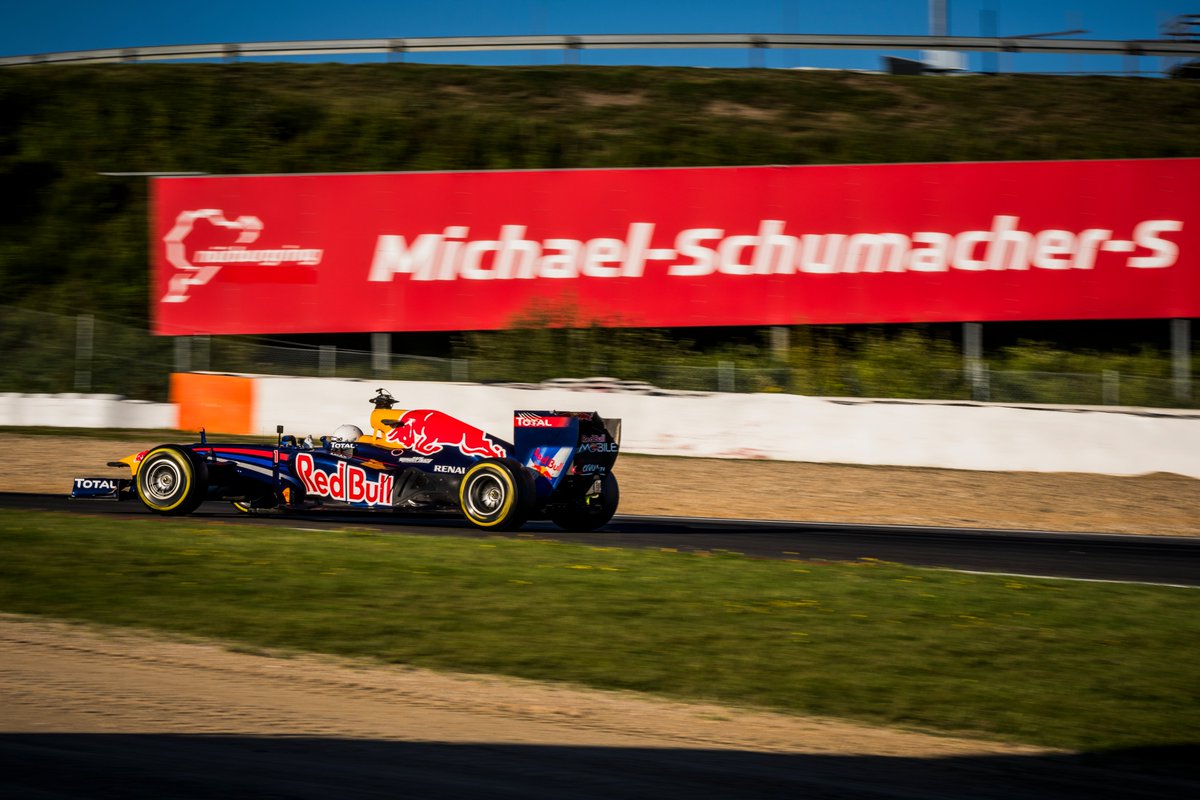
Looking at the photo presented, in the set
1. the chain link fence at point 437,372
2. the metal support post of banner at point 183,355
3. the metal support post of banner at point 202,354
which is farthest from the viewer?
the metal support post of banner at point 183,355

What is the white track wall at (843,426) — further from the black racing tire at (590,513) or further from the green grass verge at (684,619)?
the green grass verge at (684,619)

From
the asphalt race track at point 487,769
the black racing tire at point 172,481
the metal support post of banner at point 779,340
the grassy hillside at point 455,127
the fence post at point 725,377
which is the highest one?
the grassy hillside at point 455,127

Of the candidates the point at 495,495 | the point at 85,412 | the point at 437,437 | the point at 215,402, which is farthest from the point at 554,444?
the point at 85,412

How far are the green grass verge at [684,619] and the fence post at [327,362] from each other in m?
12.2

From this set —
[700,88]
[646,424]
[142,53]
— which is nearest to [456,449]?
[646,424]

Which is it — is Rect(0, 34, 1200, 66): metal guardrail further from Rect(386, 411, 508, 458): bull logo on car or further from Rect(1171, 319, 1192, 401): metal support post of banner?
Rect(386, 411, 508, 458): bull logo on car

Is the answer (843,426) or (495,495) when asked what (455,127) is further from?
(495,495)

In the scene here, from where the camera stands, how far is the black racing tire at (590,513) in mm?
13875

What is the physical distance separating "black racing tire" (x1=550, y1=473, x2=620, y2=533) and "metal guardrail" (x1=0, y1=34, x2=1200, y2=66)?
1025 inches

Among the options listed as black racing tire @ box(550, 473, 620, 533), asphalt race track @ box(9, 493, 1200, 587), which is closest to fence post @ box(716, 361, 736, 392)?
asphalt race track @ box(9, 493, 1200, 587)

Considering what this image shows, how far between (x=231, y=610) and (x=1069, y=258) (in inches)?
852

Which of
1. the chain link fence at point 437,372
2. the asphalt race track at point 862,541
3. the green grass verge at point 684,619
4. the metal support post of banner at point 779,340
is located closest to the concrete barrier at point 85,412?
the chain link fence at point 437,372

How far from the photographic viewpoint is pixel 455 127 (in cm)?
3766

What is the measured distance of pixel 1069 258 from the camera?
85.7ft
